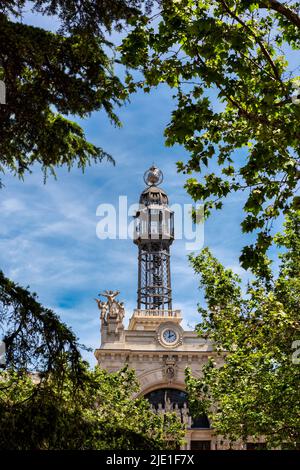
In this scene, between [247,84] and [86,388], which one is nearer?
[86,388]

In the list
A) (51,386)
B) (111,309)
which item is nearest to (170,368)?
(111,309)

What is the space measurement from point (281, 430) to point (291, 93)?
33.7 ft

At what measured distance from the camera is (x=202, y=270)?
19.2m

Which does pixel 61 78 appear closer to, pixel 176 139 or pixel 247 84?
pixel 176 139

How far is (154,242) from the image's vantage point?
173ft

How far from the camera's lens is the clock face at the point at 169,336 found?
4041 centimetres

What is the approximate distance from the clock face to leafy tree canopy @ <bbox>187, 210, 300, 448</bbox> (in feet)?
68.7

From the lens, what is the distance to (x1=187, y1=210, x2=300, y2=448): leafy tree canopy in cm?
1570

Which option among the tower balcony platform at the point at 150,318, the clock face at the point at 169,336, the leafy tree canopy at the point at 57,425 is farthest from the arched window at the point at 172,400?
the leafy tree canopy at the point at 57,425

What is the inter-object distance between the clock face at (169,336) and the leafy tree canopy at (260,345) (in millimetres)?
20947

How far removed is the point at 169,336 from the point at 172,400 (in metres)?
4.39

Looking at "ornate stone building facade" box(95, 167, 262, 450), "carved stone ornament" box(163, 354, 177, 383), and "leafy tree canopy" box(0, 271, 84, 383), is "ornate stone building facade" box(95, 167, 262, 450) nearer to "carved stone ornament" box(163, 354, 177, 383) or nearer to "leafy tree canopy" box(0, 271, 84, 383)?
"carved stone ornament" box(163, 354, 177, 383)

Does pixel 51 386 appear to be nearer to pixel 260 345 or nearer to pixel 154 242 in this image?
pixel 260 345

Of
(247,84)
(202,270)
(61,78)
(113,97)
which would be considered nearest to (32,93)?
(61,78)
